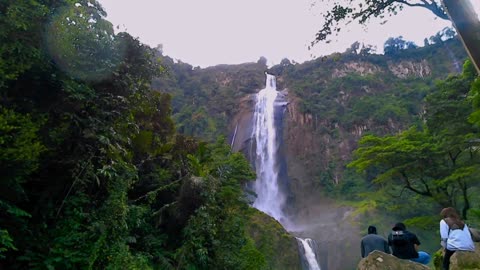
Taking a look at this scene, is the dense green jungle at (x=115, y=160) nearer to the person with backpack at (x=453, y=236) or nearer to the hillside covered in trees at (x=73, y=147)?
the hillside covered in trees at (x=73, y=147)

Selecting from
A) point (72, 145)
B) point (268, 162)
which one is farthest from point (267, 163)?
point (72, 145)

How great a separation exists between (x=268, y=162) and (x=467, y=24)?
31.7 m

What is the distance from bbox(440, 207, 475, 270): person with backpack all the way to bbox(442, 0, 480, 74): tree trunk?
2.01 meters

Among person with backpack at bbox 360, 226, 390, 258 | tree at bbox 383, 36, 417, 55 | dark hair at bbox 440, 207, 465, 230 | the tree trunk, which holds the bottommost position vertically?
person with backpack at bbox 360, 226, 390, 258

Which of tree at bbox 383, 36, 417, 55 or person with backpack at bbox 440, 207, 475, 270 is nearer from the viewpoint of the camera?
person with backpack at bbox 440, 207, 475, 270

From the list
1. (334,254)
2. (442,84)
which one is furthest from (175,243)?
(334,254)

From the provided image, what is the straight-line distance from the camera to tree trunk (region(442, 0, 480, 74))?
3996mm

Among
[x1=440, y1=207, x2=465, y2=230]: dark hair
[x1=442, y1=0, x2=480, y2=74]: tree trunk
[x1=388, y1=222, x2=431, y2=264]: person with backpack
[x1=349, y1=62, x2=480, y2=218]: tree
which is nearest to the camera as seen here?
[x1=442, y1=0, x2=480, y2=74]: tree trunk

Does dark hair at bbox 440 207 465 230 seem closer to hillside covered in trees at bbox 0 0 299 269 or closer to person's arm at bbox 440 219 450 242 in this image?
person's arm at bbox 440 219 450 242

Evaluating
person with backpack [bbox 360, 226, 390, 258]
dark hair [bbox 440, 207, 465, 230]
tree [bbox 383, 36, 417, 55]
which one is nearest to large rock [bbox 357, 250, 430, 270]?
dark hair [bbox 440, 207, 465, 230]

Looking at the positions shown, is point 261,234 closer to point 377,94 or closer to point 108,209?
point 108,209

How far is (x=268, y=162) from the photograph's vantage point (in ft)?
117

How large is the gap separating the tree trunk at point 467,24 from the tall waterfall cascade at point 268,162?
28.4 metres

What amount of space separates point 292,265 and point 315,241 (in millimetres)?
9181
